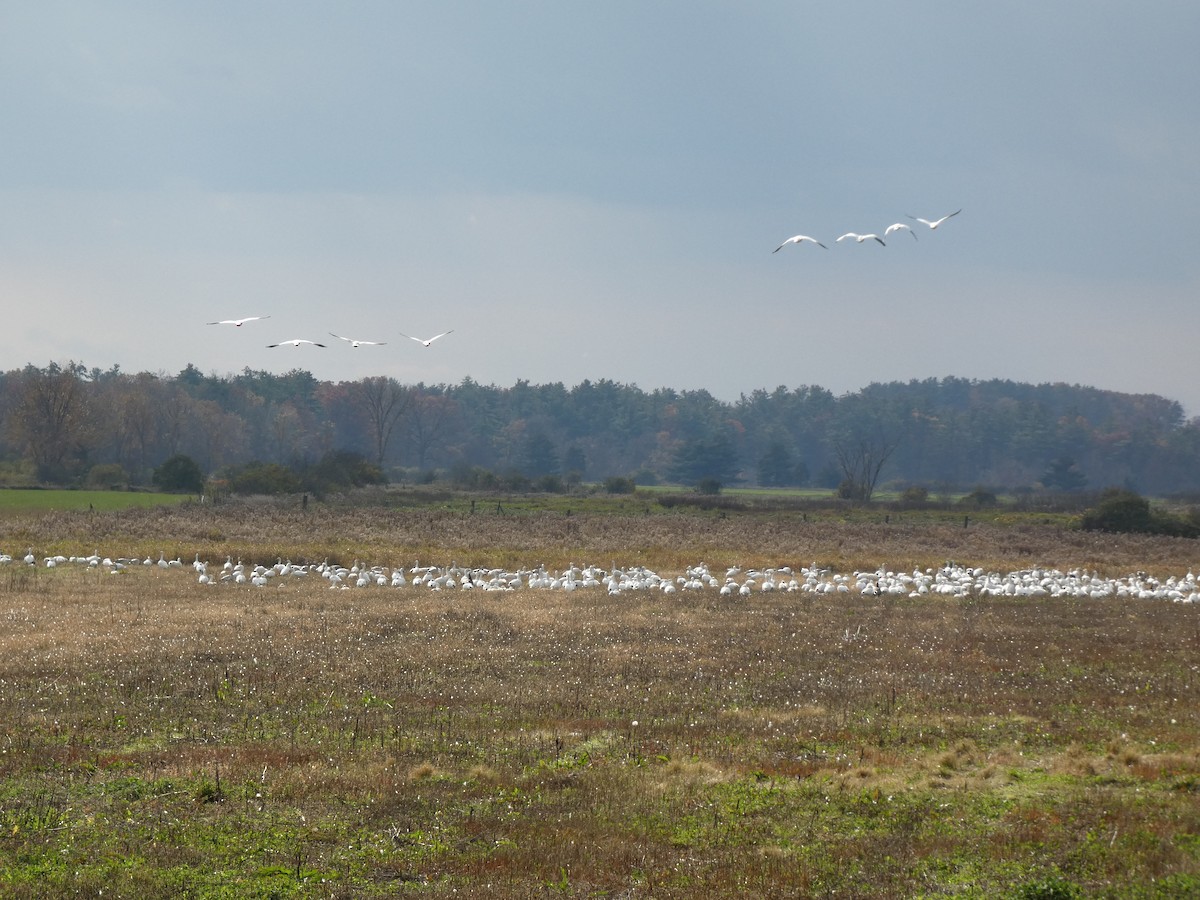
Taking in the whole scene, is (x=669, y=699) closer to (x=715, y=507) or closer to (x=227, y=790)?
(x=227, y=790)

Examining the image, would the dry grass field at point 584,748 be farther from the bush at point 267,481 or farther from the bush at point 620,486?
the bush at point 620,486

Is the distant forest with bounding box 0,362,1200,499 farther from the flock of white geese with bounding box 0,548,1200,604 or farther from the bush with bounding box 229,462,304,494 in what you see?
the flock of white geese with bounding box 0,548,1200,604

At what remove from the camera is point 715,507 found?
7538cm

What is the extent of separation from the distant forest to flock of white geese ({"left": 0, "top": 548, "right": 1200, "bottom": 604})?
219 feet

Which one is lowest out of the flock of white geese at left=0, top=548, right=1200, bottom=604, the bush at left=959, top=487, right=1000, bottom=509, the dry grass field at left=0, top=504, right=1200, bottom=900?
the dry grass field at left=0, top=504, right=1200, bottom=900

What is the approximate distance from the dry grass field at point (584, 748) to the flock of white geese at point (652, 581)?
3.20 m

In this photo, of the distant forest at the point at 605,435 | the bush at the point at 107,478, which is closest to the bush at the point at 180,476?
the bush at the point at 107,478

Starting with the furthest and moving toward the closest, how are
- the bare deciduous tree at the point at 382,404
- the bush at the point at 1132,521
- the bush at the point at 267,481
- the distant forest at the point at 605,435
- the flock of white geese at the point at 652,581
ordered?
1. the bare deciduous tree at the point at 382,404
2. the distant forest at the point at 605,435
3. the bush at the point at 267,481
4. the bush at the point at 1132,521
5. the flock of white geese at the point at 652,581

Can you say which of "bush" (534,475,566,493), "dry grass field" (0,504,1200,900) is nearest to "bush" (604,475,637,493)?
"bush" (534,475,566,493)

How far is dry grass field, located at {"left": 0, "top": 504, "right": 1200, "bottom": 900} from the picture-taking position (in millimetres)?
9398

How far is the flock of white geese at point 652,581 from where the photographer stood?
102ft

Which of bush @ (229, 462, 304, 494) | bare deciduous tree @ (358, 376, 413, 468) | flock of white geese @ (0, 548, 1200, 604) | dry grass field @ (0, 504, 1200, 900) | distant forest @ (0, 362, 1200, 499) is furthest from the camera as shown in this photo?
bare deciduous tree @ (358, 376, 413, 468)

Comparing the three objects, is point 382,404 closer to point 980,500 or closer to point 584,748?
point 980,500

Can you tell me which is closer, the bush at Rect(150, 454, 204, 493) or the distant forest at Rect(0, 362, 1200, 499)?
the bush at Rect(150, 454, 204, 493)
